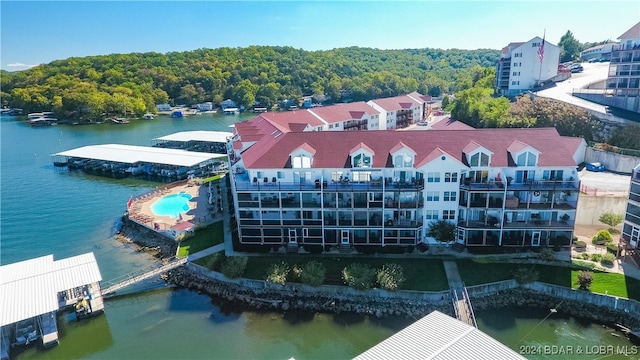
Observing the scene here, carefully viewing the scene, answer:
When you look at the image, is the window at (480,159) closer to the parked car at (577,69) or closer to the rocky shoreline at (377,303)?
the rocky shoreline at (377,303)

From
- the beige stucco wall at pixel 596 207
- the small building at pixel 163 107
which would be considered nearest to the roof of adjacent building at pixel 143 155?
the beige stucco wall at pixel 596 207

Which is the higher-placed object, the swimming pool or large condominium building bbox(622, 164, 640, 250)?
large condominium building bbox(622, 164, 640, 250)

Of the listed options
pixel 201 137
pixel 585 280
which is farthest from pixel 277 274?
pixel 201 137

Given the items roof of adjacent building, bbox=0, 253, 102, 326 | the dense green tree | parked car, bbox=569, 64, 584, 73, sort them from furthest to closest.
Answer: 1. the dense green tree
2. parked car, bbox=569, 64, 584, 73
3. roof of adjacent building, bbox=0, 253, 102, 326

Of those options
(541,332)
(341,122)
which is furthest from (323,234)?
(341,122)

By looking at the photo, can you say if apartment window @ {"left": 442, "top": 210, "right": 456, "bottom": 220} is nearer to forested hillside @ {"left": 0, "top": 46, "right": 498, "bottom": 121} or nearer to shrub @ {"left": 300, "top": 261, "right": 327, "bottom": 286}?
shrub @ {"left": 300, "top": 261, "right": 327, "bottom": 286}

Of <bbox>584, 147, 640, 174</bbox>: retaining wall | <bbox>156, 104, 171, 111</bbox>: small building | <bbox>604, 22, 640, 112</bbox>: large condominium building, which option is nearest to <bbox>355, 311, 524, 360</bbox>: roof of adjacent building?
<bbox>584, 147, 640, 174</bbox>: retaining wall
